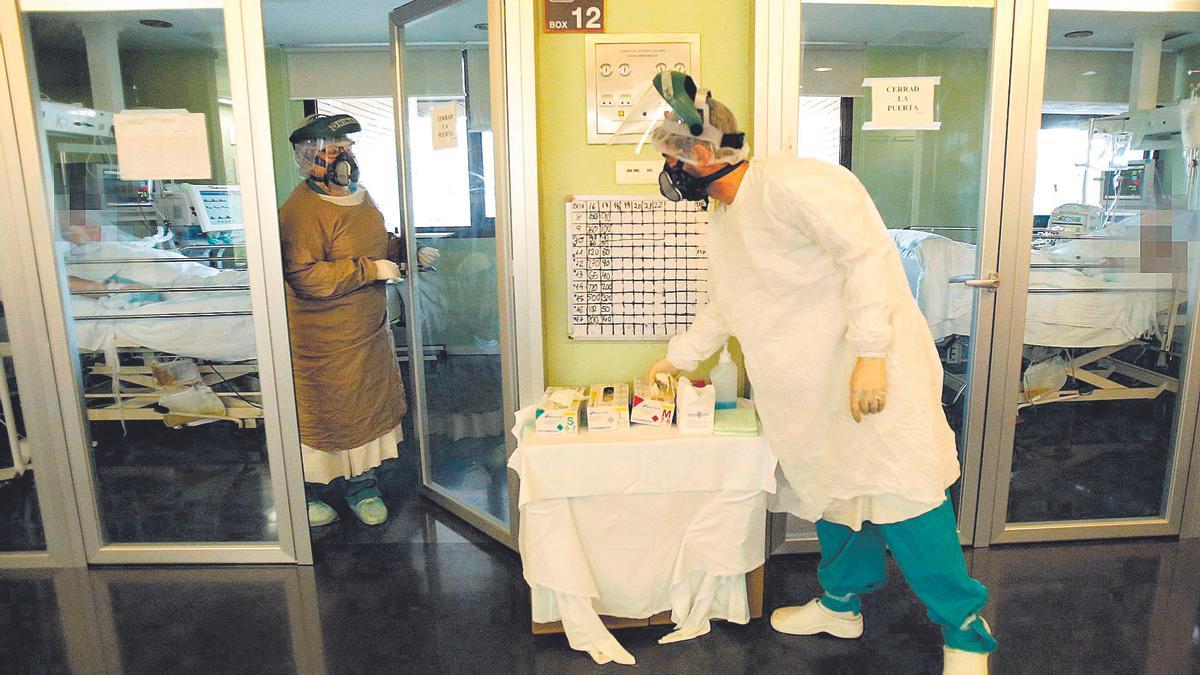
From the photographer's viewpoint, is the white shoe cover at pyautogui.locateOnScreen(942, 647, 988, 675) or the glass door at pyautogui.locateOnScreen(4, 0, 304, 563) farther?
the glass door at pyautogui.locateOnScreen(4, 0, 304, 563)

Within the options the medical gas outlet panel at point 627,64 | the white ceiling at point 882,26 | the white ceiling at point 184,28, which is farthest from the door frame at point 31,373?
the medical gas outlet panel at point 627,64

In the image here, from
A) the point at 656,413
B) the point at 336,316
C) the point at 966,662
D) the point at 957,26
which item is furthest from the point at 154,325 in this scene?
the point at 957,26

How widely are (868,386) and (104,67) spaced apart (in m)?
2.25

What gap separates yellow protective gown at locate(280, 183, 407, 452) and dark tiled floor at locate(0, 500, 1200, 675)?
48 centimetres

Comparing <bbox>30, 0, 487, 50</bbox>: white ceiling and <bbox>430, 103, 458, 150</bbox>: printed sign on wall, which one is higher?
<bbox>30, 0, 487, 50</bbox>: white ceiling

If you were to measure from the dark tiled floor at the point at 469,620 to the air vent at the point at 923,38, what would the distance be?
1.56 metres

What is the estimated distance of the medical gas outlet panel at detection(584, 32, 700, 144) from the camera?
2.06 m

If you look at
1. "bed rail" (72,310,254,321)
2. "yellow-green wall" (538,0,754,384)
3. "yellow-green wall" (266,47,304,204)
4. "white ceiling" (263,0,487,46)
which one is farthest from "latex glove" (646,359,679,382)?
"yellow-green wall" (266,47,304,204)

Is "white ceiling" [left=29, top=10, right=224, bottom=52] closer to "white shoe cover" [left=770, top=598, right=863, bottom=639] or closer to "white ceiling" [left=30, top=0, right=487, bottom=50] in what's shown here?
"white ceiling" [left=30, top=0, right=487, bottom=50]

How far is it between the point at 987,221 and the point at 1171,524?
120 cm

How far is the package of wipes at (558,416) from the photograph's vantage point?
1.87 metres

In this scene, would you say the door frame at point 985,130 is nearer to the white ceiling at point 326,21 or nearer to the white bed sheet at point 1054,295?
the white bed sheet at point 1054,295

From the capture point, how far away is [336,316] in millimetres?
2588

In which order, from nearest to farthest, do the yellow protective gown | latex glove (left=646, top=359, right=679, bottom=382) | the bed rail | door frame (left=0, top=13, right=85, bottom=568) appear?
latex glove (left=646, top=359, right=679, bottom=382) < door frame (left=0, top=13, right=85, bottom=568) < the bed rail < the yellow protective gown
